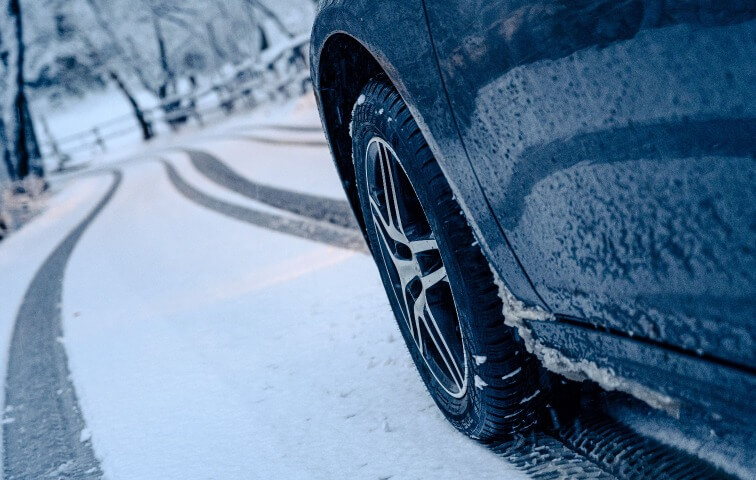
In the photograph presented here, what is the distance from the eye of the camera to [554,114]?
1.07 meters

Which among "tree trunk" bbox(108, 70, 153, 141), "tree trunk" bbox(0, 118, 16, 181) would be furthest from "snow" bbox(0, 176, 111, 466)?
"tree trunk" bbox(108, 70, 153, 141)

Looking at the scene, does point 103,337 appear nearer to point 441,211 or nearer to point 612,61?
point 441,211

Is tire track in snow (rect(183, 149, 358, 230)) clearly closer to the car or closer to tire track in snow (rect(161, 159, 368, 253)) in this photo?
tire track in snow (rect(161, 159, 368, 253))

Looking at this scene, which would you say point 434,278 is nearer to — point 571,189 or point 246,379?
point 571,189

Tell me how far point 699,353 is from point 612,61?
1.39 ft

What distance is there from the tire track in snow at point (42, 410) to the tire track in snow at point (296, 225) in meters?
1.56

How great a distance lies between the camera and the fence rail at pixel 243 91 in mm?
19375

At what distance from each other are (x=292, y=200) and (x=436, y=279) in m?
4.14

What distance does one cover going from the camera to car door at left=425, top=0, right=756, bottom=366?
2.71 feet

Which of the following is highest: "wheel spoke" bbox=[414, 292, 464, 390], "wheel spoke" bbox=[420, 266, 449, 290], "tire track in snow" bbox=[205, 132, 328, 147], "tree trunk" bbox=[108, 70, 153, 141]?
"tree trunk" bbox=[108, 70, 153, 141]

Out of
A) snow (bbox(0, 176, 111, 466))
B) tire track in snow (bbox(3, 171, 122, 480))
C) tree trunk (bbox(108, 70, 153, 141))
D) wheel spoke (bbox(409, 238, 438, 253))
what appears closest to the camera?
wheel spoke (bbox(409, 238, 438, 253))

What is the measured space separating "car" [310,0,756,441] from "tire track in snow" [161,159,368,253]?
84.7 inches

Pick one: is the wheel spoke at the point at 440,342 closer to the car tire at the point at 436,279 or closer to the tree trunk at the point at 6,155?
the car tire at the point at 436,279

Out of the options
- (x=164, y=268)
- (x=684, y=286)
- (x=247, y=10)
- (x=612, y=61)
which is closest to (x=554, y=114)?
(x=612, y=61)
